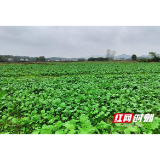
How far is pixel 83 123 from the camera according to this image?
2982mm

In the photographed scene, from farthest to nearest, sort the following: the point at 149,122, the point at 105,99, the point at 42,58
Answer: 1. the point at 42,58
2. the point at 105,99
3. the point at 149,122

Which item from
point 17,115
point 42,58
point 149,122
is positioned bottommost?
point 17,115
